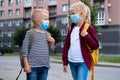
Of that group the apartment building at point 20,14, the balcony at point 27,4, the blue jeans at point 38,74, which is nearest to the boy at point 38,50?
the blue jeans at point 38,74

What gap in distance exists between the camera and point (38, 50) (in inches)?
183

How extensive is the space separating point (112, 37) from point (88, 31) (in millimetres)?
47996

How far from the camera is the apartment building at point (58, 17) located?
172ft

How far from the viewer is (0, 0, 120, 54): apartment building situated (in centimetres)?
5250

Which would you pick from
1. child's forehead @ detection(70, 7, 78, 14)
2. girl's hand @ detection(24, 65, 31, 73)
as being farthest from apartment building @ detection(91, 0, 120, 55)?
girl's hand @ detection(24, 65, 31, 73)

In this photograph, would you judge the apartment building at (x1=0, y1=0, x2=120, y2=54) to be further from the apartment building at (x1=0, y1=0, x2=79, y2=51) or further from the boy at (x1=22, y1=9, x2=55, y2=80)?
the boy at (x1=22, y1=9, x2=55, y2=80)

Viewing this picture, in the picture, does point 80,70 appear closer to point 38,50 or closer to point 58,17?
point 38,50

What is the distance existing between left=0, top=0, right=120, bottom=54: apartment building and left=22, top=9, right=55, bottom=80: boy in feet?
116

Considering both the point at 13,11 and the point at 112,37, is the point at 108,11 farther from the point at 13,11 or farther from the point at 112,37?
the point at 13,11

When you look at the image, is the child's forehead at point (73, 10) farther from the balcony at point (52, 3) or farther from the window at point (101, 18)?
the balcony at point (52, 3)

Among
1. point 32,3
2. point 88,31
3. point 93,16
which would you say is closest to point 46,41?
point 88,31

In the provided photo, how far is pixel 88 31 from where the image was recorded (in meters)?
4.68

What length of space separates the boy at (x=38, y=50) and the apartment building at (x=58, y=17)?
116 feet

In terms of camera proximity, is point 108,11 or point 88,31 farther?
point 108,11
